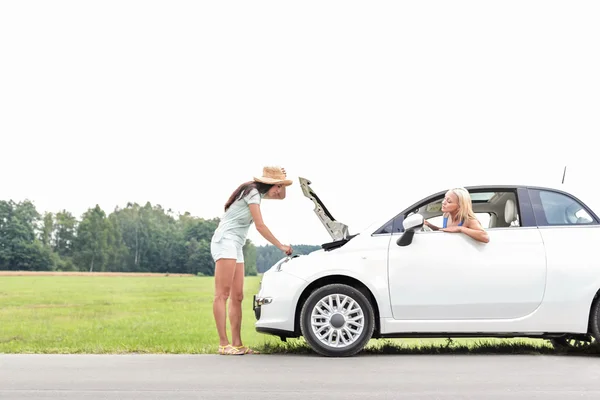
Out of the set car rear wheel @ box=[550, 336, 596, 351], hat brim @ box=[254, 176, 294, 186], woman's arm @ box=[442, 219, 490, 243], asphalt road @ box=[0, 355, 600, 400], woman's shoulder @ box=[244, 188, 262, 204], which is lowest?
asphalt road @ box=[0, 355, 600, 400]

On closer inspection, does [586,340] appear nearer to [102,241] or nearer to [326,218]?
[326,218]

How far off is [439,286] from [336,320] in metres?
1.17

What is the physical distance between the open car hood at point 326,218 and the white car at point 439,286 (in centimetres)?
20

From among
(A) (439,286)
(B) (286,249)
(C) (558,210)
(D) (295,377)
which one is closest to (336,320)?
(B) (286,249)

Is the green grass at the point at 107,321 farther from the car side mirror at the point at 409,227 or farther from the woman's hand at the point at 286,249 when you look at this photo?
the car side mirror at the point at 409,227

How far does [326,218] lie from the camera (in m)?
9.36

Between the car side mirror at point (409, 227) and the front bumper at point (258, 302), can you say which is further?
the front bumper at point (258, 302)

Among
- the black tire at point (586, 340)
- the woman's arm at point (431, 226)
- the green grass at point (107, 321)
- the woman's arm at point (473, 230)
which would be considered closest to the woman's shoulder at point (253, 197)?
the green grass at point (107, 321)

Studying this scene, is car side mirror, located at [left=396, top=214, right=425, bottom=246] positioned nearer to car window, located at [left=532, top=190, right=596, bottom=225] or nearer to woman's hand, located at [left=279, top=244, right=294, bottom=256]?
woman's hand, located at [left=279, top=244, right=294, bottom=256]

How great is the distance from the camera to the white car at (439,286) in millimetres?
8773

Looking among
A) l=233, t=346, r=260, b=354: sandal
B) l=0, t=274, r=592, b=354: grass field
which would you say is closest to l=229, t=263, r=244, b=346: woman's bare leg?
l=233, t=346, r=260, b=354: sandal

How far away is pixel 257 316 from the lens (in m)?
9.23

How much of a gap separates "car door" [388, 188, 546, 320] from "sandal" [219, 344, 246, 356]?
1.84 m

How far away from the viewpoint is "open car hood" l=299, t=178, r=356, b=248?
30.1 feet
